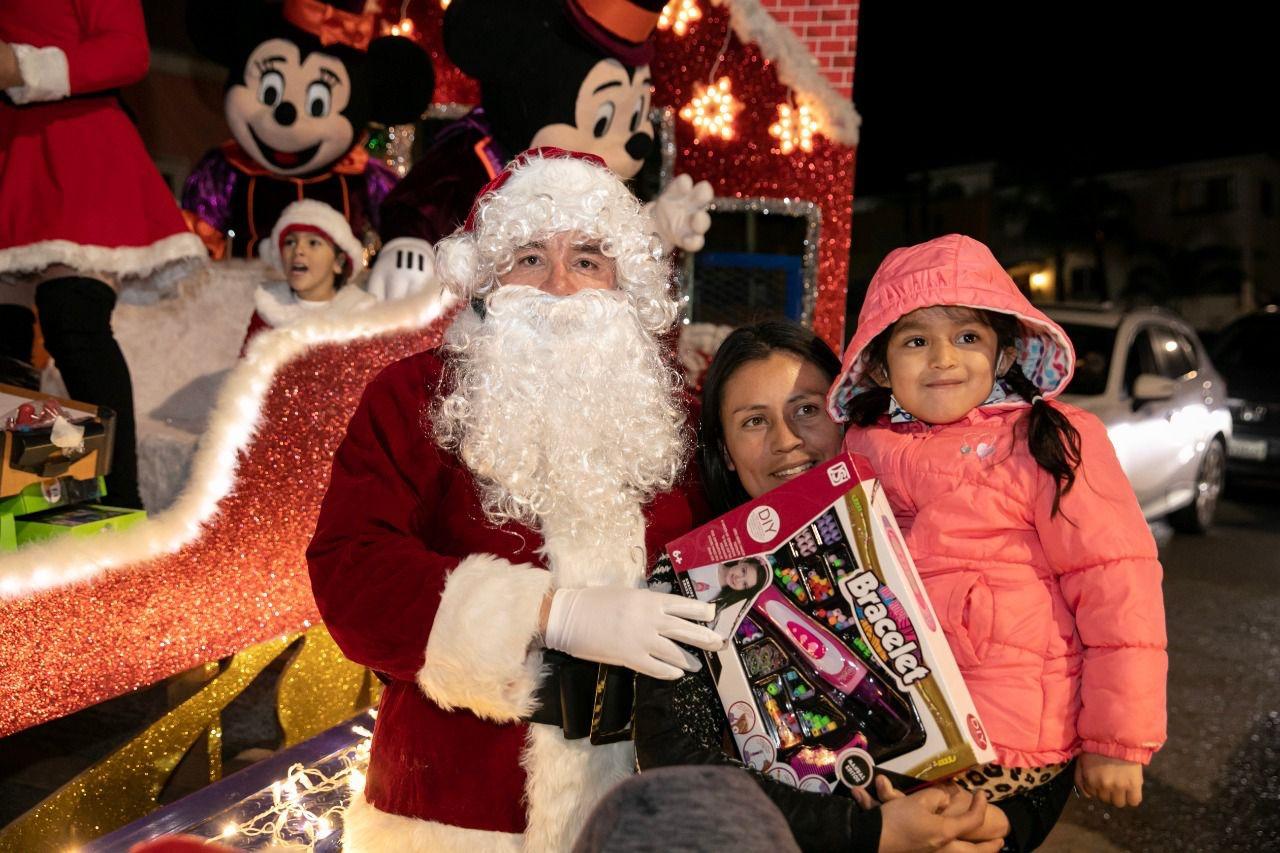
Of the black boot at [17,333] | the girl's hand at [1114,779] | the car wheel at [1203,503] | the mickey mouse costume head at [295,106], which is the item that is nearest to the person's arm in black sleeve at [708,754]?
the girl's hand at [1114,779]

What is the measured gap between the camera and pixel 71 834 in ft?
7.29

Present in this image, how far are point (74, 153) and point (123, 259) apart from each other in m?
0.31

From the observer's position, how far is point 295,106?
13.0ft

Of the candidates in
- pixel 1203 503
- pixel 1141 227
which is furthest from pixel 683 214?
pixel 1141 227

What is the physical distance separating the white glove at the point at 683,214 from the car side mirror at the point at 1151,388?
3.51 m

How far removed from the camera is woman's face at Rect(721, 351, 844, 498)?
1882 millimetres

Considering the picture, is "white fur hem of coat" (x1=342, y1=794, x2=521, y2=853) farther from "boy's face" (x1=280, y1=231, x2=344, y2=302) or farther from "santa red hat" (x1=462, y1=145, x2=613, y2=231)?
"boy's face" (x1=280, y1=231, x2=344, y2=302)

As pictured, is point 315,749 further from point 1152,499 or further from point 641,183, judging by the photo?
point 1152,499

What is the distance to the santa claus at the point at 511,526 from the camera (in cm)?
162

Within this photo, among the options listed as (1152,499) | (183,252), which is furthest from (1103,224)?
(183,252)

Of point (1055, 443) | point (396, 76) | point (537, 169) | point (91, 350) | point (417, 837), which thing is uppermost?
point (396, 76)

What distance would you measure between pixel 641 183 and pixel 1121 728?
3.72m

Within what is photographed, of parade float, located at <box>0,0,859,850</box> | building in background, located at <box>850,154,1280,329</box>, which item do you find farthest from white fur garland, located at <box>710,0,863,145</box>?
building in background, located at <box>850,154,1280,329</box>

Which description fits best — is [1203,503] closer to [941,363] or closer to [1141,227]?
[941,363]
